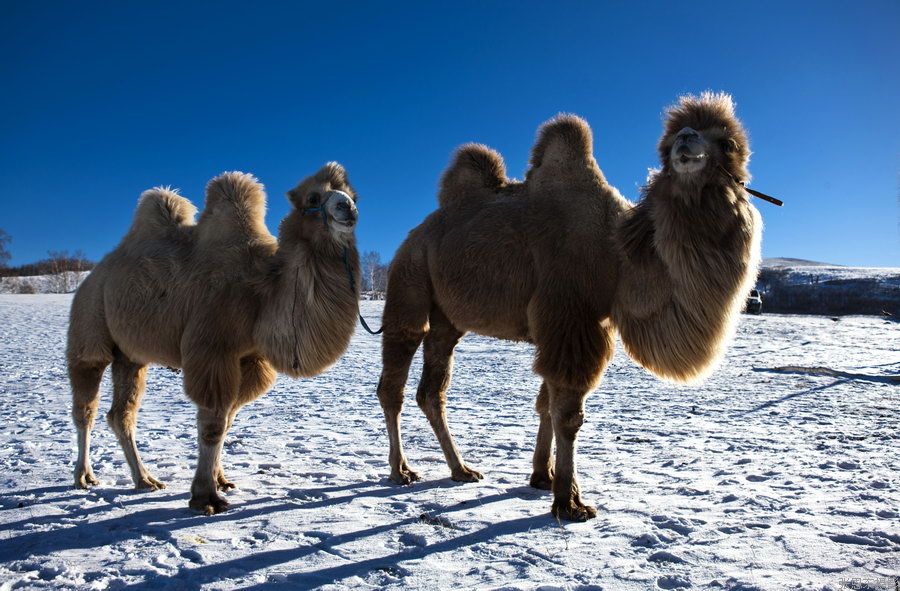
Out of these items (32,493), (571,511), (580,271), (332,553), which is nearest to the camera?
(332,553)

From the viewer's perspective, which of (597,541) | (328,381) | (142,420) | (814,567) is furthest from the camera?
(328,381)

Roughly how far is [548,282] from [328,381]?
8178 millimetres

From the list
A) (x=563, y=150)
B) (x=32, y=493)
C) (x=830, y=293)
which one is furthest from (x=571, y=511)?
(x=830, y=293)

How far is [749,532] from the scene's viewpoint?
3.71m

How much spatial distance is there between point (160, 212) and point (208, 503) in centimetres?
246

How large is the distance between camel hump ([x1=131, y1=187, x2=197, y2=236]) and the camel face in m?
3.87

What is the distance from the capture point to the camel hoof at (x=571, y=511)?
13.3 ft

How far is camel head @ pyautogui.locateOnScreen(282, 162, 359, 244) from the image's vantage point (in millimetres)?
4266

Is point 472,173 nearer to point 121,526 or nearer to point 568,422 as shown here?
point 568,422

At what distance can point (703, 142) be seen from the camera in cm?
386

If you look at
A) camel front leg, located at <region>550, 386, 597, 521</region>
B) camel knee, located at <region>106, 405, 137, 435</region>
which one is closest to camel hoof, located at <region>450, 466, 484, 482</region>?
camel front leg, located at <region>550, 386, 597, 521</region>

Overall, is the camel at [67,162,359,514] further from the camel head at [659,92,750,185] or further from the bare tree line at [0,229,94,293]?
the bare tree line at [0,229,94,293]

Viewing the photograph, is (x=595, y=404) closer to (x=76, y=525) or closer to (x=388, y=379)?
(x=388, y=379)

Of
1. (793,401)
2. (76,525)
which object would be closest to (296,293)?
(76,525)
